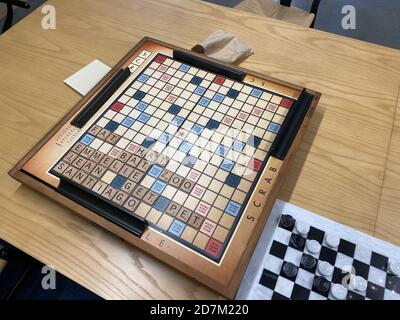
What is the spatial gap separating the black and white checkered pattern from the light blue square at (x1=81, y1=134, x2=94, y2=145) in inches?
19.2

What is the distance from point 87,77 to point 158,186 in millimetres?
484

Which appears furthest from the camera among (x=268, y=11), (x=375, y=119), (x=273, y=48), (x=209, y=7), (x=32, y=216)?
(x=268, y=11)

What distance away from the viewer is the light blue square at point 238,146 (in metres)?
0.74

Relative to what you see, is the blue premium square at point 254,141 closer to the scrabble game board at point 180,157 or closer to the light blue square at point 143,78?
the scrabble game board at point 180,157

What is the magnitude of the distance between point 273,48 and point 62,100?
67cm

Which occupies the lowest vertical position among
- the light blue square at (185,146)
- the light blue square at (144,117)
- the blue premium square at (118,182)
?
the blue premium square at (118,182)

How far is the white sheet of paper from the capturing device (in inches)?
37.2

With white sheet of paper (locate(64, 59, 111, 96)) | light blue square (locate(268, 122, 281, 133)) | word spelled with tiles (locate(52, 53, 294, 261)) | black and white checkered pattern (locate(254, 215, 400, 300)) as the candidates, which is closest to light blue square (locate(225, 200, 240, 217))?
word spelled with tiles (locate(52, 53, 294, 261))

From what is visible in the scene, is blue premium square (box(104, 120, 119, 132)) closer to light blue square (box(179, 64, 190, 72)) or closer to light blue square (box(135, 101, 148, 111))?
light blue square (box(135, 101, 148, 111))

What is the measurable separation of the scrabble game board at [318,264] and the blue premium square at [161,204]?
21cm

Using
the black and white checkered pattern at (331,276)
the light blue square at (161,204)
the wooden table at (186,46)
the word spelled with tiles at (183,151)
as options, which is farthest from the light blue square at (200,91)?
the black and white checkered pattern at (331,276)
